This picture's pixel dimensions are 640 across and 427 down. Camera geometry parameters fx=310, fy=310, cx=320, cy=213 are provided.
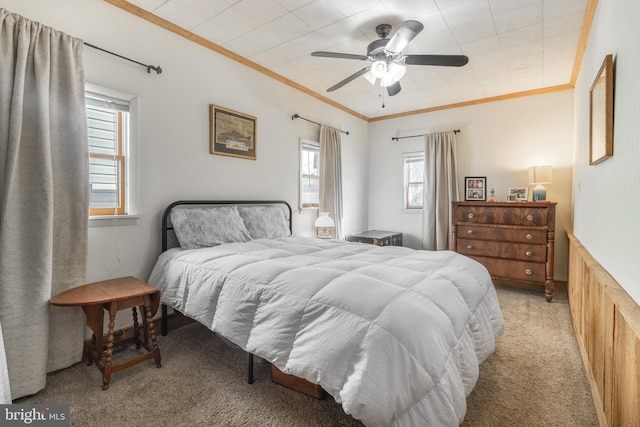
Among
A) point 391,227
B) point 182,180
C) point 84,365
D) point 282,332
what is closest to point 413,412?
point 282,332

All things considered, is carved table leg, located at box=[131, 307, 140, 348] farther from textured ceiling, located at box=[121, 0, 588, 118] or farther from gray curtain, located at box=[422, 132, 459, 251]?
gray curtain, located at box=[422, 132, 459, 251]

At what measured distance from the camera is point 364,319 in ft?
4.42

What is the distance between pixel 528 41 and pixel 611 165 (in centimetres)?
197

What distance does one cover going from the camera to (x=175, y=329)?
2.81 meters

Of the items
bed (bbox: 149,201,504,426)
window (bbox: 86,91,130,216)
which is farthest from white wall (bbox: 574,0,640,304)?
window (bbox: 86,91,130,216)

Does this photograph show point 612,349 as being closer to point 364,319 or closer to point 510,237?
point 364,319

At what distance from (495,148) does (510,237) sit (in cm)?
147

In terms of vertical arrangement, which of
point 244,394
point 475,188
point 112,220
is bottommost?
point 244,394

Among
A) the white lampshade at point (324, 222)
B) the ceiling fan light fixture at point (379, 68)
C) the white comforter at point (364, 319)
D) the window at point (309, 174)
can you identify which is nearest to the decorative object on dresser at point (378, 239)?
the white lampshade at point (324, 222)

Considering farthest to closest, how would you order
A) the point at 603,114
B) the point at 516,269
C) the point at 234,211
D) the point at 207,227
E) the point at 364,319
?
the point at 516,269, the point at 234,211, the point at 207,227, the point at 603,114, the point at 364,319

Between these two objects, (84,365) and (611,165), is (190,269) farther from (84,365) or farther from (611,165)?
(611,165)

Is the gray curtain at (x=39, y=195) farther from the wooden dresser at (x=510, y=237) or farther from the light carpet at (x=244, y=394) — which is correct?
the wooden dresser at (x=510, y=237)

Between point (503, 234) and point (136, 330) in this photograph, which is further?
point (503, 234)

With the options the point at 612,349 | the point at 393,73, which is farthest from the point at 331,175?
the point at 612,349
